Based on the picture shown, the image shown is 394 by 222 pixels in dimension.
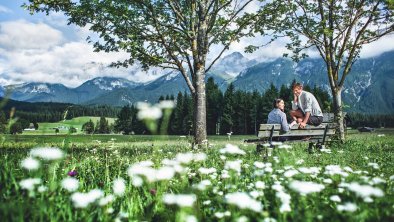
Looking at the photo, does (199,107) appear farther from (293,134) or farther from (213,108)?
(213,108)

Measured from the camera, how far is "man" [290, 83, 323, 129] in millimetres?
13648

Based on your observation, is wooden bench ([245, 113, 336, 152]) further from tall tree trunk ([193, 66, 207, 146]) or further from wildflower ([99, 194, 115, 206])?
wildflower ([99, 194, 115, 206])

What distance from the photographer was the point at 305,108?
1396 centimetres

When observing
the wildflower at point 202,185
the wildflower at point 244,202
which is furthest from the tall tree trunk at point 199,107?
the wildflower at point 244,202

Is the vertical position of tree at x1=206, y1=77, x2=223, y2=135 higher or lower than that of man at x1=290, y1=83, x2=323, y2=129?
higher

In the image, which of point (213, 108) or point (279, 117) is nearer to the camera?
point (279, 117)

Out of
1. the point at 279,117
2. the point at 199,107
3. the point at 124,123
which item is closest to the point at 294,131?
the point at 279,117

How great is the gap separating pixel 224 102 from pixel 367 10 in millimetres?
97769

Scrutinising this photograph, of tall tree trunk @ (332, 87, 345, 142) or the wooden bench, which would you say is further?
tall tree trunk @ (332, 87, 345, 142)

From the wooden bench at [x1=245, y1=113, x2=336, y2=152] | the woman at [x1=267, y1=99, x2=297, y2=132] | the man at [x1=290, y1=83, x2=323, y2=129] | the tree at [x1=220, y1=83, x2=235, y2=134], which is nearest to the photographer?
the wooden bench at [x1=245, y1=113, x2=336, y2=152]

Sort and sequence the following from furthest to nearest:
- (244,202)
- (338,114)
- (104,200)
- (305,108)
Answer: (338,114), (305,108), (104,200), (244,202)

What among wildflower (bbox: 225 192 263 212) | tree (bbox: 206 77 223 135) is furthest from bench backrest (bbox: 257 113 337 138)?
tree (bbox: 206 77 223 135)

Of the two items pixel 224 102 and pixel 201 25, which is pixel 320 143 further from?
pixel 224 102

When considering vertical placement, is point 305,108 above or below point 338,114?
above
